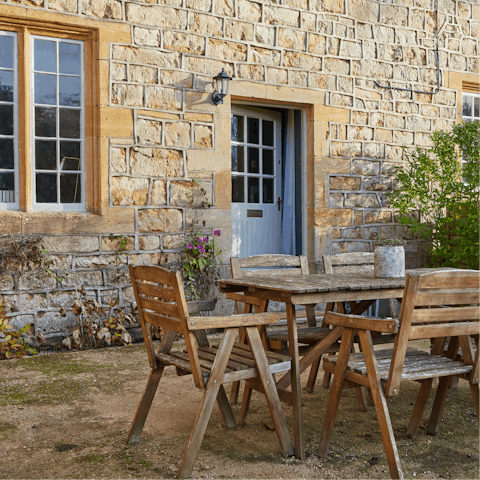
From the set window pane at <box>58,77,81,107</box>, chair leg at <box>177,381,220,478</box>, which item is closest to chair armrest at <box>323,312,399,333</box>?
chair leg at <box>177,381,220,478</box>

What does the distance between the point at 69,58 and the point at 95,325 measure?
2.64 metres

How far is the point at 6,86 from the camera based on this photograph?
548 centimetres

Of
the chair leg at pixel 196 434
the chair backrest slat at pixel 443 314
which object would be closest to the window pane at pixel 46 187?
the chair leg at pixel 196 434

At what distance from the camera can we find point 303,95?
22.1 feet

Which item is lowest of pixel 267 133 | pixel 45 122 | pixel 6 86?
pixel 45 122

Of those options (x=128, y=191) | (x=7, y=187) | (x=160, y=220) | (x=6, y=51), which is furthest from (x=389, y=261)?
(x=6, y=51)

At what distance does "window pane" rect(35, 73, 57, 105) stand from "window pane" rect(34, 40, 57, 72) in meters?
0.08

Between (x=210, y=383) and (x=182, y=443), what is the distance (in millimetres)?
613

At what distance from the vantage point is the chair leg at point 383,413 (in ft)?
8.32

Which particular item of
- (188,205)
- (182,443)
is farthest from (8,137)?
(182,443)

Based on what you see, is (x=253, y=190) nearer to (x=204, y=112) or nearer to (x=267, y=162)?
(x=267, y=162)

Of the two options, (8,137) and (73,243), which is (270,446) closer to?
(73,243)

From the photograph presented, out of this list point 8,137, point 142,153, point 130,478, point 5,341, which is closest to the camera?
point 130,478

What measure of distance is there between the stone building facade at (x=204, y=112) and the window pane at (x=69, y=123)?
13 cm
